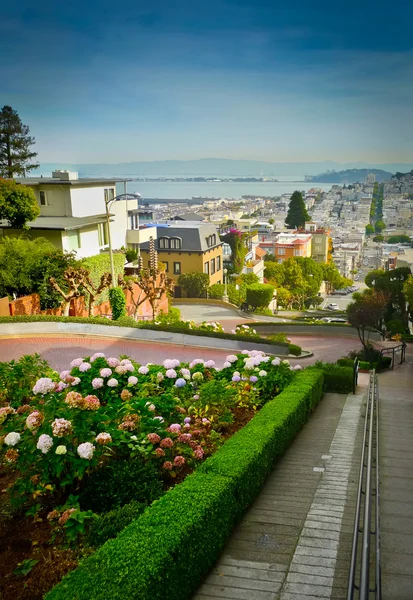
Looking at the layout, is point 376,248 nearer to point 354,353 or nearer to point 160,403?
point 354,353

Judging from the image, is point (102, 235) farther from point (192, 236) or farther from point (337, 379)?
point (192, 236)

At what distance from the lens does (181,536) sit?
4379 millimetres

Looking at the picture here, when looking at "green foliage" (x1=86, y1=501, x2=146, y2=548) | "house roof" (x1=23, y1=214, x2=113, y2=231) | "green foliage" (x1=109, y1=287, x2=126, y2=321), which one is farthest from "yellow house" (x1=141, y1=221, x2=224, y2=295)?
"green foliage" (x1=86, y1=501, x2=146, y2=548)

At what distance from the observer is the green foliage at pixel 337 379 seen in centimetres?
1265

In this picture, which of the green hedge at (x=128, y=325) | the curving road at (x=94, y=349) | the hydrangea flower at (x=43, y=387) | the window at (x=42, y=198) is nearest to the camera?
the hydrangea flower at (x=43, y=387)

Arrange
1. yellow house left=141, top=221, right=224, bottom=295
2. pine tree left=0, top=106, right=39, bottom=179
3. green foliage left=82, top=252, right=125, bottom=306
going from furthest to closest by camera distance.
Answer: yellow house left=141, top=221, right=224, bottom=295
pine tree left=0, top=106, right=39, bottom=179
green foliage left=82, top=252, right=125, bottom=306

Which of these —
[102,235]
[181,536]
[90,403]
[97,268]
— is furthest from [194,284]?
[181,536]

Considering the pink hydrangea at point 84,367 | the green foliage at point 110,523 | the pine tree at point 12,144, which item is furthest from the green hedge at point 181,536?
the pine tree at point 12,144

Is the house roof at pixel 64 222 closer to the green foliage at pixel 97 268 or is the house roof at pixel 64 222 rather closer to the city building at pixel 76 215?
the city building at pixel 76 215

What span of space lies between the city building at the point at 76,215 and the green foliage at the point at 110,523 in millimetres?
21826

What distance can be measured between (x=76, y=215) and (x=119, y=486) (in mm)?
26337

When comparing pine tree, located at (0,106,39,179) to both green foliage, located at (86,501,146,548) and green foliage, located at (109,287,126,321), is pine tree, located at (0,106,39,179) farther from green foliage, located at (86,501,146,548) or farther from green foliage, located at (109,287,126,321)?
green foliage, located at (86,501,146,548)

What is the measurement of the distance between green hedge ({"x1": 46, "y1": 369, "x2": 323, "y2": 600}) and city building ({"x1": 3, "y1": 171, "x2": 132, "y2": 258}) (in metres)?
21.3

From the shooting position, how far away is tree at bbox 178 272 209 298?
63125mm
